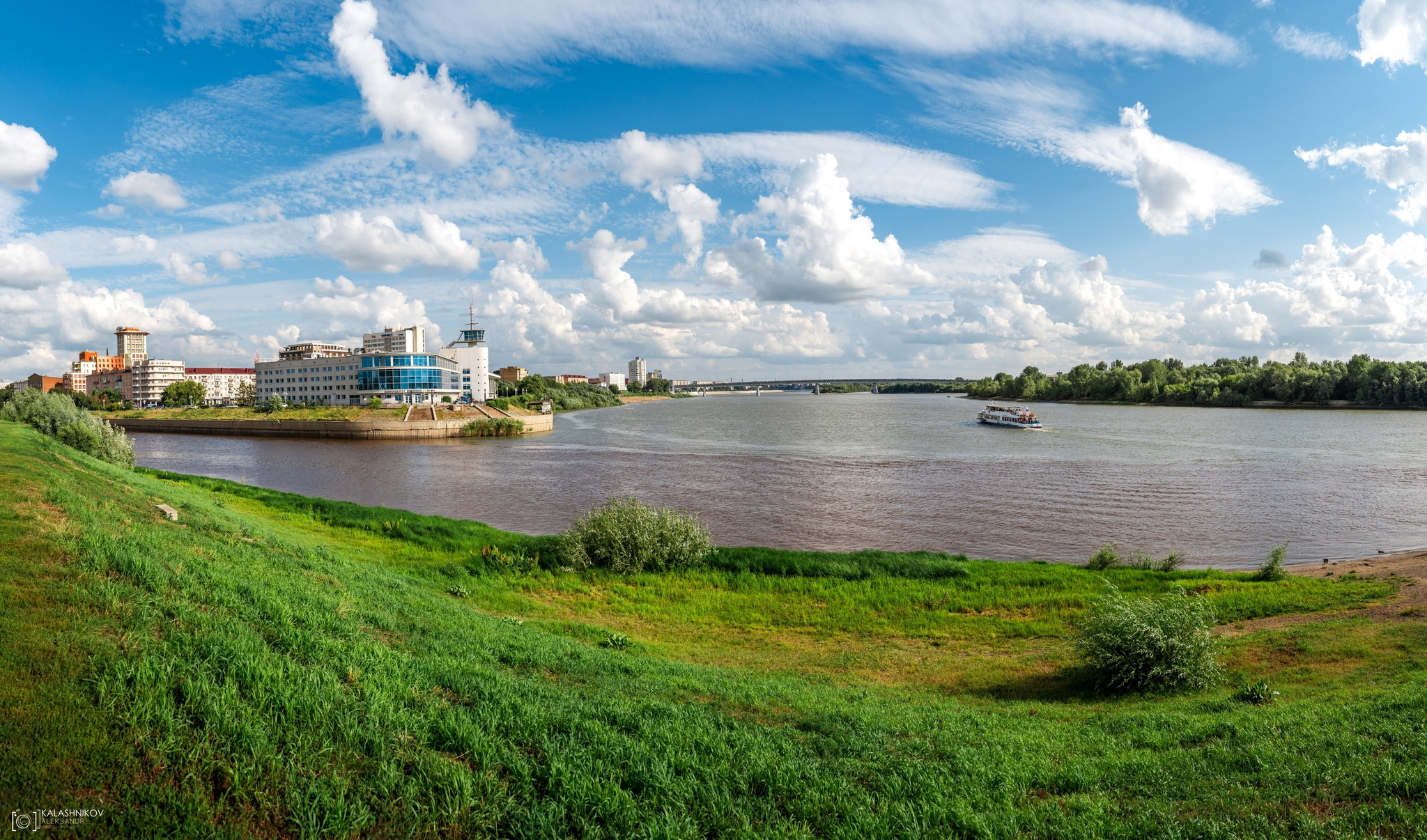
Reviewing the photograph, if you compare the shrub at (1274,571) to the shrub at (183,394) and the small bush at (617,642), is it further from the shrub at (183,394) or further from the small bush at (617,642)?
the shrub at (183,394)

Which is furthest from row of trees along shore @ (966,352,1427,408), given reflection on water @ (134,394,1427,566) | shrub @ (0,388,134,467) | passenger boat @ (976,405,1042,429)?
shrub @ (0,388,134,467)

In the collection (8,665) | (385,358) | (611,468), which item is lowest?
(611,468)

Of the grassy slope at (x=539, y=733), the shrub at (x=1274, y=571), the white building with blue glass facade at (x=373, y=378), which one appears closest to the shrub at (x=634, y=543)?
the grassy slope at (x=539, y=733)

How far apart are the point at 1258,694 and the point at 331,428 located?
97.1m

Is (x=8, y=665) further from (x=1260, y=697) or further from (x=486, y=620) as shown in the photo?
(x=1260, y=697)

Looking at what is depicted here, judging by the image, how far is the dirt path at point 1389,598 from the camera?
532 inches

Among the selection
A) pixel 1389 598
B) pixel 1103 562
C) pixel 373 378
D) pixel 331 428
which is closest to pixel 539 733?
pixel 1389 598

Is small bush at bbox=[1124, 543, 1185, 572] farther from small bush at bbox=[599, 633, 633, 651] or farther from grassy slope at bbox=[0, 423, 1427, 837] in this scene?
small bush at bbox=[599, 633, 633, 651]

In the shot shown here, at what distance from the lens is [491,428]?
8656 cm

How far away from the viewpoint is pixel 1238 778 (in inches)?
231

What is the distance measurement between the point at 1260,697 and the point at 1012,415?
91.8 m

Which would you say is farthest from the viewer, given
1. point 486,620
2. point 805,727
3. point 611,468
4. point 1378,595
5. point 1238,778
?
point 611,468

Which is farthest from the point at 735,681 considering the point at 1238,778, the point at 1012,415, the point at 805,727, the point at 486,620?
the point at 1012,415

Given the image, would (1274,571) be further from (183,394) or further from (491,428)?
(183,394)
